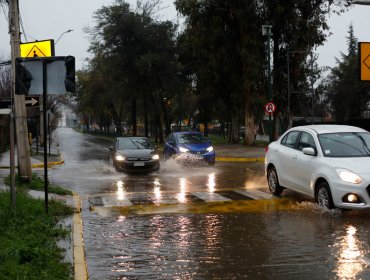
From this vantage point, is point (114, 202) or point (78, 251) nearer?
point (78, 251)

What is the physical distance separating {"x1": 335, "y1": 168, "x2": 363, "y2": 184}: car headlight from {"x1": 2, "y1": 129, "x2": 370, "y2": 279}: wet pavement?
2.21ft

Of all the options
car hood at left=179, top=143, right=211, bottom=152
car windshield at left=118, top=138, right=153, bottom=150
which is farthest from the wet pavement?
car hood at left=179, top=143, right=211, bottom=152

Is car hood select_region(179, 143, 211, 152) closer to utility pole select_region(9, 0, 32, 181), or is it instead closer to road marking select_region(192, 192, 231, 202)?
road marking select_region(192, 192, 231, 202)

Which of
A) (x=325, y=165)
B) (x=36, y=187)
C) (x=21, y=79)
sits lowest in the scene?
(x=36, y=187)

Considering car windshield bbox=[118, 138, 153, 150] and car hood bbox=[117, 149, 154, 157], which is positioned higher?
car windshield bbox=[118, 138, 153, 150]

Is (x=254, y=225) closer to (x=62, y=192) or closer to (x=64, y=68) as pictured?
(x=64, y=68)

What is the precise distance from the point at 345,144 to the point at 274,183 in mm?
2383

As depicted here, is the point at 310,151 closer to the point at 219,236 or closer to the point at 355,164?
the point at 355,164

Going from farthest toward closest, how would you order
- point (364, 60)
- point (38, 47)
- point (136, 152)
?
point (38, 47), point (364, 60), point (136, 152)

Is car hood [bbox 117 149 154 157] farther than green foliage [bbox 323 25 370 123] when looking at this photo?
No

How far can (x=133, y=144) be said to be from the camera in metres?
20.2

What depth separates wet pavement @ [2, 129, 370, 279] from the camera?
6133 mm

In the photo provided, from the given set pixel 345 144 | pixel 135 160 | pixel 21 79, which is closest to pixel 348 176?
pixel 345 144

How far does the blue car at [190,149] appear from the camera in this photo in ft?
70.5
